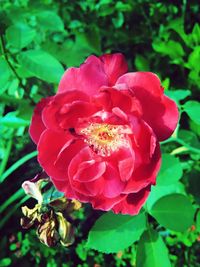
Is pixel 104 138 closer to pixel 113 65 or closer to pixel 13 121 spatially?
pixel 113 65

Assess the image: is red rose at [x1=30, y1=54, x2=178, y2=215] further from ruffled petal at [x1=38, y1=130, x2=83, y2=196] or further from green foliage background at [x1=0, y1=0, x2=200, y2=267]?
green foliage background at [x1=0, y1=0, x2=200, y2=267]

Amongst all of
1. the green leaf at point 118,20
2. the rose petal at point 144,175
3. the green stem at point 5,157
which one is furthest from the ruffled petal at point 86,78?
the green leaf at point 118,20

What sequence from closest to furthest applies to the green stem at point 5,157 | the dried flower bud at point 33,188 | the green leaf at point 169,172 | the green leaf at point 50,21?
the dried flower bud at point 33,188 < the green leaf at point 169,172 < the green leaf at point 50,21 < the green stem at point 5,157

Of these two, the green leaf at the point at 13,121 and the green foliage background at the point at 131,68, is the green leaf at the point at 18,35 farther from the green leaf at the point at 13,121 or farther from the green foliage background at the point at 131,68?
the green leaf at the point at 13,121

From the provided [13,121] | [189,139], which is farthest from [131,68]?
[13,121]

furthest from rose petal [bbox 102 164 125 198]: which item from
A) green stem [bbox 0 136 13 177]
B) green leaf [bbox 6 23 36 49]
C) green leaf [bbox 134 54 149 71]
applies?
green leaf [bbox 134 54 149 71]
